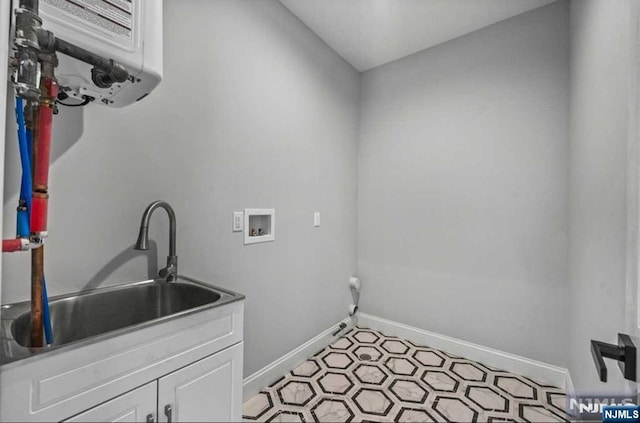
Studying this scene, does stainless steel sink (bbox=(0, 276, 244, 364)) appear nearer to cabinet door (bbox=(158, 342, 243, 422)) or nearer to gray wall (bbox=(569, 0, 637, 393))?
cabinet door (bbox=(158, 342, 243, 422))

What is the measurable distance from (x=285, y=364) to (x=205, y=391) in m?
1.06

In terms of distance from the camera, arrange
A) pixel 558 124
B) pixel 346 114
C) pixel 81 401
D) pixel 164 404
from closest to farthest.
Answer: pixel 81 401 → pixel 164 404 → pixel 558 124 → pixel 346 114

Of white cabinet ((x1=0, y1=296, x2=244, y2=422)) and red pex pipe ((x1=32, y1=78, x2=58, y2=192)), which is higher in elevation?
red pex pipe ((x1=32, y1=78, x2=58, y2=192))

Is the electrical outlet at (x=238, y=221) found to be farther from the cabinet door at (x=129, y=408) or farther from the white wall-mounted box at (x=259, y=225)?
the cabinet door at (x=129, y=408)

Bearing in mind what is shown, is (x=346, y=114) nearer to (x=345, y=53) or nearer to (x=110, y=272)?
(x=345, y=53)

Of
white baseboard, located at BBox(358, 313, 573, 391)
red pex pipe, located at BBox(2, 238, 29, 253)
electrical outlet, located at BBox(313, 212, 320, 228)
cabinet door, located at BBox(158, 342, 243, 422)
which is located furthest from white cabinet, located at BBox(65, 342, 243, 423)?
white baseboard, located at BBox(358, 313, 573, 391)

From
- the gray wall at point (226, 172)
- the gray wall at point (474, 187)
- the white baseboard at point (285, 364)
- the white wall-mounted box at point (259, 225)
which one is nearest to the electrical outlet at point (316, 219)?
the gray wall at point (226, 172)

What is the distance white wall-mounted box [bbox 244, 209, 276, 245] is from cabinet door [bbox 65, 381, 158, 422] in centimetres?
94

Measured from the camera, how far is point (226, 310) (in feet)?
3.57

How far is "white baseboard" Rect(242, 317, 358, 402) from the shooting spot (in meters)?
1.73

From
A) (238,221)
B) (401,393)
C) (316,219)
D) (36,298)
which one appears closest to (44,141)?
(36,298)

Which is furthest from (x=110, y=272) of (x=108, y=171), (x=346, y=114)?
(x=346, y=114)

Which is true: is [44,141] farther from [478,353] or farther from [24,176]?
[478,353]

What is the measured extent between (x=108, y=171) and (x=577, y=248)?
244 centimetres
